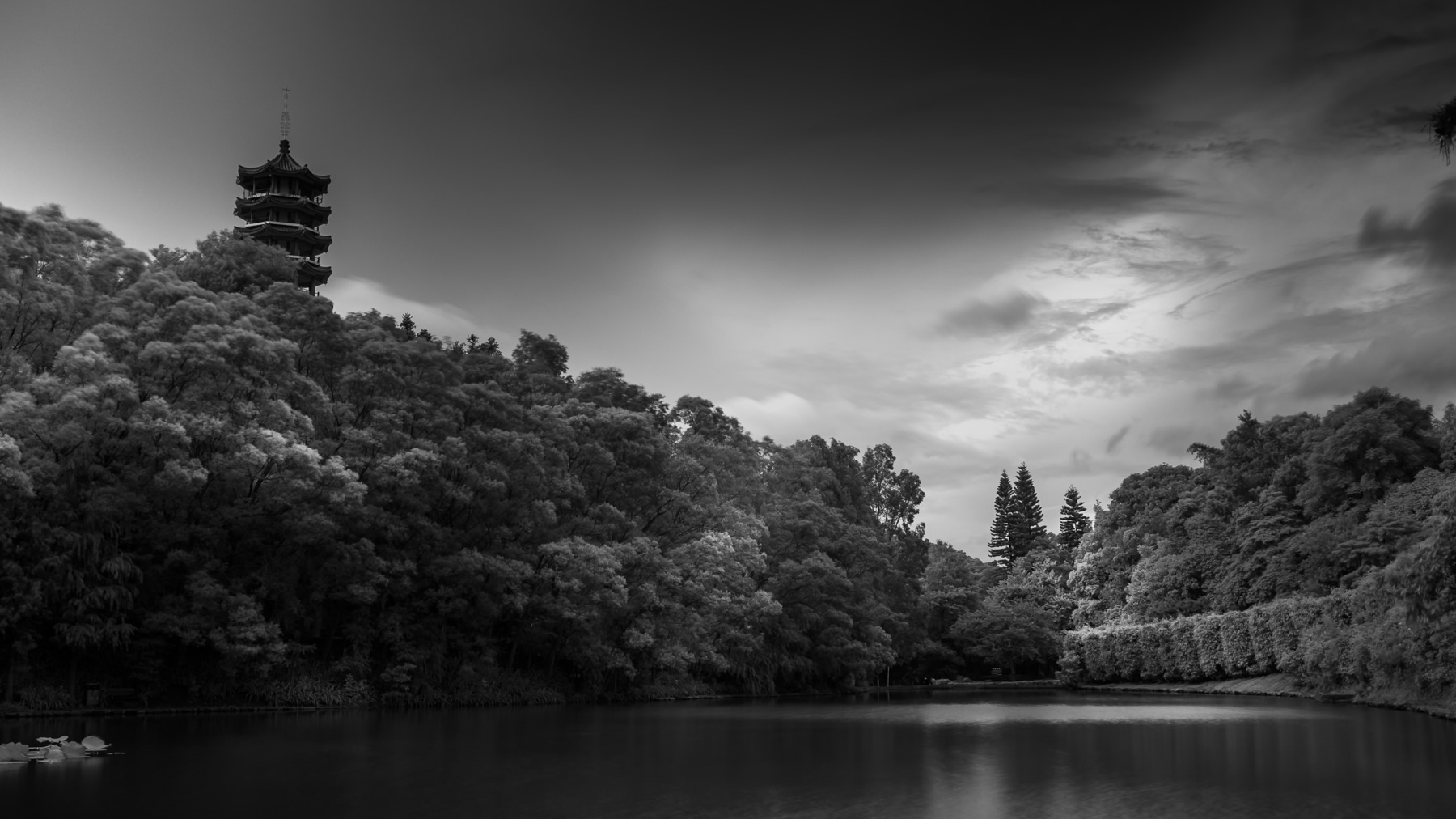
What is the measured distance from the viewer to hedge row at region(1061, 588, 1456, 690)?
33.5 meters

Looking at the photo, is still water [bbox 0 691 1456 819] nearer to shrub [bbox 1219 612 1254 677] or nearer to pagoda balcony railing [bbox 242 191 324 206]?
shrub [bbox 1219 612 1254 677]

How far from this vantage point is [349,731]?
25578 millimetres

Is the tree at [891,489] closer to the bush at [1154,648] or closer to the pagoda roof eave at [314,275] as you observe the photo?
the bush at [1154,648]

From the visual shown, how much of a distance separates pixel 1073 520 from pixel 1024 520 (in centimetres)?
502

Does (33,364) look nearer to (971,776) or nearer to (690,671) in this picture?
(971,776)

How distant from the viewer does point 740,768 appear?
1908 centimetres

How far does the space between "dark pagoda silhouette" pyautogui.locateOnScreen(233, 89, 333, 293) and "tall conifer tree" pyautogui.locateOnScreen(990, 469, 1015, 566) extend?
75788mm

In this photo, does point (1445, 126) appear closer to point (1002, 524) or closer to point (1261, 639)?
point (1261, 639)

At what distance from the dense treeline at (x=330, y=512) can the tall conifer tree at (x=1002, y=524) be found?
57877mm

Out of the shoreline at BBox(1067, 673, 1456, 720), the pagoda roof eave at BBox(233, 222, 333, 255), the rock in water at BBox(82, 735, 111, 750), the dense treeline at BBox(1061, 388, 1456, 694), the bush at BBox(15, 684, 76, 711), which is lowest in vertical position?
the shoreline at BBox(1067, 673, 1456, 720)

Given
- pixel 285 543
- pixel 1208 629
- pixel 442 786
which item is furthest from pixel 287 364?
pixel 1208 629

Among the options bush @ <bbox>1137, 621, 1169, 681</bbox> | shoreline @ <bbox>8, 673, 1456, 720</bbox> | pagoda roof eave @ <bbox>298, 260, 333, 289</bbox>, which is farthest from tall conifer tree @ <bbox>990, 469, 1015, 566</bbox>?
pagoda roof eave @ <bbox>298, 260, 333, 289</bbox>

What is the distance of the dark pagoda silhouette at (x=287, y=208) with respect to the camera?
2360 inches

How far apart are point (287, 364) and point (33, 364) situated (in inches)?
267
